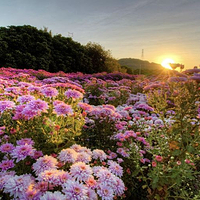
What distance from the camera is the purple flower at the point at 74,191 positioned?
128cm

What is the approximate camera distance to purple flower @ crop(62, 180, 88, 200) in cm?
128

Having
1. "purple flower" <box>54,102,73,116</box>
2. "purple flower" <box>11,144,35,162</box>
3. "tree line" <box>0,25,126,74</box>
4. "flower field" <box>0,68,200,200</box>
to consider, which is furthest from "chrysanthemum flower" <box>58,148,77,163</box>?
"tree line" <box>0,25,126,74</box>

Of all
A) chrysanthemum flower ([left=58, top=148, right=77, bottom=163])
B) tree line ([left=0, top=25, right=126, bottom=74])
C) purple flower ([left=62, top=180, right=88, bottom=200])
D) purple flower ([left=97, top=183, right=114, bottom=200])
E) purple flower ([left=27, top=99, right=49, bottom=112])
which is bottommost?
purple flower ([left=97, top=183, right=114, bottom=200])

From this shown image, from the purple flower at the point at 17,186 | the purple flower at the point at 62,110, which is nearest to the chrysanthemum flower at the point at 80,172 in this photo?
the purple flower at the point at 17,186

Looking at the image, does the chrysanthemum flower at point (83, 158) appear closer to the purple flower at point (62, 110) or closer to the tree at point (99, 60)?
the purple flower at point (62, 110)

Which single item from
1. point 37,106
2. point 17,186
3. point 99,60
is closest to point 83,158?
point 17,186

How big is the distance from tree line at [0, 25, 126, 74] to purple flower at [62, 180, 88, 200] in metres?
16.9

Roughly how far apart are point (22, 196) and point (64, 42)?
21.6 metres

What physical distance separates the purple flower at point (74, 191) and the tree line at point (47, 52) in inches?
665

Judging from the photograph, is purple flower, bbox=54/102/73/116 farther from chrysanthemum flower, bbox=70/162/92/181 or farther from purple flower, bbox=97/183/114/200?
purple flower, bbox=97/183/114/200

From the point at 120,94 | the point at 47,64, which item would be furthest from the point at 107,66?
the point at 120,94

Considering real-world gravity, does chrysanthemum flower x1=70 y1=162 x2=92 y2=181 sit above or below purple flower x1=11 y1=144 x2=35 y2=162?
below

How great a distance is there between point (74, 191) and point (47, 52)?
19060 mm

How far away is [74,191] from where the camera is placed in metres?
1.29
